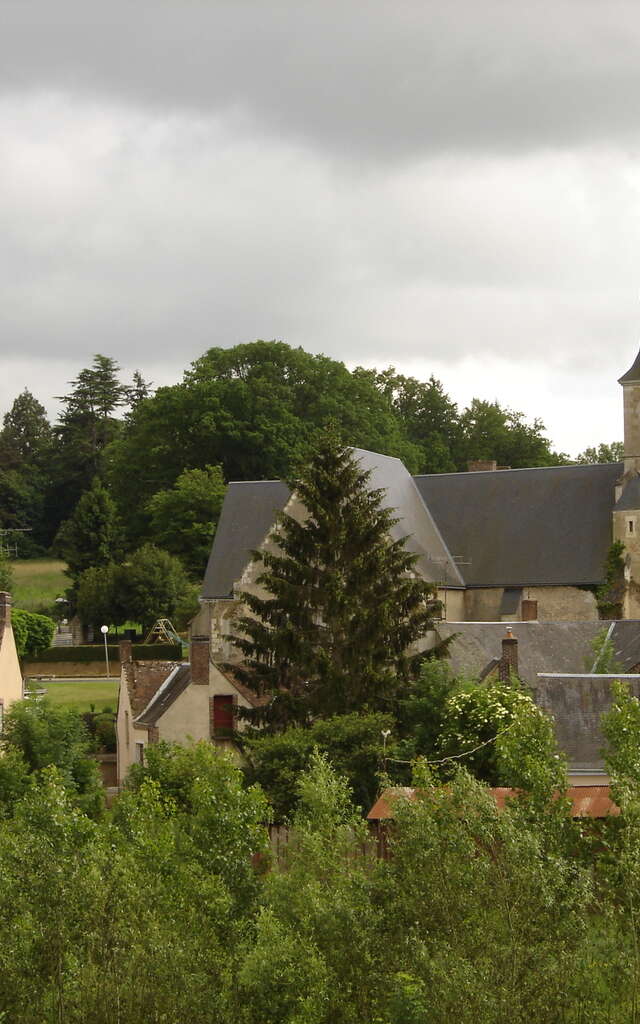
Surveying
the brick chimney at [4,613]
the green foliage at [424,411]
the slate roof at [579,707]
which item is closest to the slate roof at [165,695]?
the brick chimney at [4,613]

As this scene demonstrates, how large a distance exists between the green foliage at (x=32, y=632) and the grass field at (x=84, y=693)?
1.84m

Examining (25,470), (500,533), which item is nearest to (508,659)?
(500,533)

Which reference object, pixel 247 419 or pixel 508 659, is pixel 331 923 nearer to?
pixel 508 659

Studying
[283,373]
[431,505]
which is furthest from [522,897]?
[283,373]

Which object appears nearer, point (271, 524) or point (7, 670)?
Result: point (7, 670)

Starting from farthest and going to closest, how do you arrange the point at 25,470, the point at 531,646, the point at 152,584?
the point at 25,470
the point at 152,584
the point at 531,646

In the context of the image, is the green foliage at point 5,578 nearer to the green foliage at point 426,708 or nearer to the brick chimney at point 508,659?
the brick chimney at point 508,659

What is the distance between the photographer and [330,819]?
910 inches

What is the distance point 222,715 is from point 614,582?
15982 millimetres

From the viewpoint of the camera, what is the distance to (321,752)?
34.1m

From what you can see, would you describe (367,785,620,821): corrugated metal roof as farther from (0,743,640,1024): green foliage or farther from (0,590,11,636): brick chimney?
(0,590,11,636): brick chimney

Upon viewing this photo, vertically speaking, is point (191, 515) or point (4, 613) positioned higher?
point (191, 515)

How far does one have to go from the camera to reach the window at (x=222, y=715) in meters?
41.1

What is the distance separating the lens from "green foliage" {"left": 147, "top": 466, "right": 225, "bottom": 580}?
221ft
